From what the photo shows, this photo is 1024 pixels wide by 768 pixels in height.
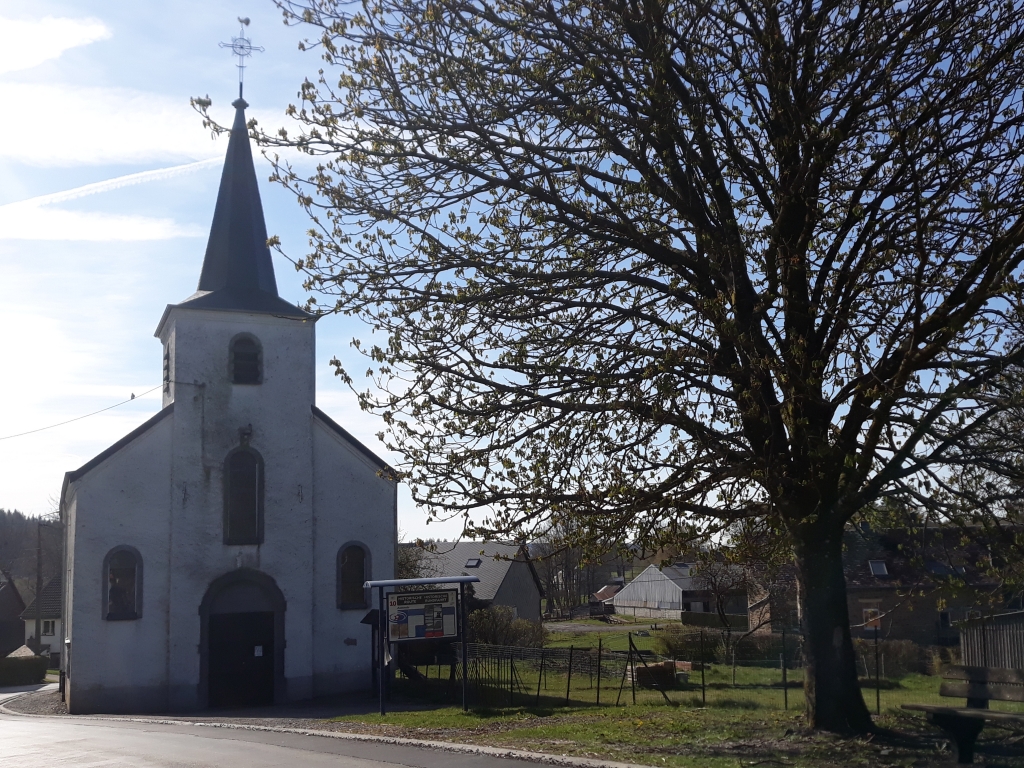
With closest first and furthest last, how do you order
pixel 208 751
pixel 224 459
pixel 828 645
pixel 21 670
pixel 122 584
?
pixel 828 645 → pixel 208 751 → pixel 122 584 → pixel 224 459 → pixel 21 670

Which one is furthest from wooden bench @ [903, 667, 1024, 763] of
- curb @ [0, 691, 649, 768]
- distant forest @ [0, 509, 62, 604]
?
distant forest @ [0, 509, 62, 604]

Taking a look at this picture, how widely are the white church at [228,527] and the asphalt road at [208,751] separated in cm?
773

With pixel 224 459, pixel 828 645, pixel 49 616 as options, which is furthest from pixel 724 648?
pixel 49 616

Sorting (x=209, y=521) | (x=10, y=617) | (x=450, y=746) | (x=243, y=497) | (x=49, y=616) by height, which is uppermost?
(x=243, y=497)

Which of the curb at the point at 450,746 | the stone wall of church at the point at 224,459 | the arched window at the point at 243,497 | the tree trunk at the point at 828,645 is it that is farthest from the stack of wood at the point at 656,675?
the tree trunk at the point at 828,645

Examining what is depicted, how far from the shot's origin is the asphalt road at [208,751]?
11523mm

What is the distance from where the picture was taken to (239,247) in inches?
1113

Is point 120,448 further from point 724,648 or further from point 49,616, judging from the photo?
point 49,616

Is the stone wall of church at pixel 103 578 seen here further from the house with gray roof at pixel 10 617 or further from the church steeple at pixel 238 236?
the house with gray roof at pixel 10 617

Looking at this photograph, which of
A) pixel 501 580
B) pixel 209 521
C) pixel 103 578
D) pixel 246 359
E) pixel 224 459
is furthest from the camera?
pixel 501 580

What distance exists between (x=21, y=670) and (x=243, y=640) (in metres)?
26.8

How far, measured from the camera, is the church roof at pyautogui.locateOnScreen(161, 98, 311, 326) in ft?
91.0

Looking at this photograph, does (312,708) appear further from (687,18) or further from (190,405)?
(687,18)

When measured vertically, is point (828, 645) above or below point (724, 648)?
above
